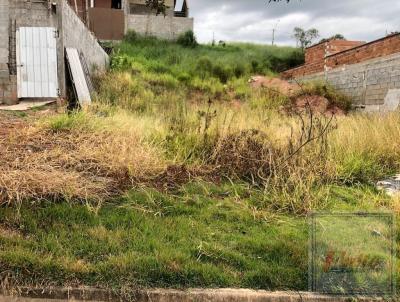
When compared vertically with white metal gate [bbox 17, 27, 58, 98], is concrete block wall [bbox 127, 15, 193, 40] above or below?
above

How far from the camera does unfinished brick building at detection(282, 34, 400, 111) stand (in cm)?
1313

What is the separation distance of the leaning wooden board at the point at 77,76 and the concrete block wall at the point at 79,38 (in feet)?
0.86

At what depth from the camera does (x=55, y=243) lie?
3785mm

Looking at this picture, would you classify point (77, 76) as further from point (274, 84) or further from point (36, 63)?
point (274, 84)

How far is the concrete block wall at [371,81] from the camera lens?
513 inches

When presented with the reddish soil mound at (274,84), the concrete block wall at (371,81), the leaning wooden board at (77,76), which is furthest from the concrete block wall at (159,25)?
the leaning wooden board at (77,76)

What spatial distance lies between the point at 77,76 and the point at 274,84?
1065 centimetres

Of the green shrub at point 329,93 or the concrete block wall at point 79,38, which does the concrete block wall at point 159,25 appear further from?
the green shrub at point 329,93

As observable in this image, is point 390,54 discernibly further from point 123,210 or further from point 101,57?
point 123,210

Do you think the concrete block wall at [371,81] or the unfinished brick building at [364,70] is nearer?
the concrete block wall at [371,81]

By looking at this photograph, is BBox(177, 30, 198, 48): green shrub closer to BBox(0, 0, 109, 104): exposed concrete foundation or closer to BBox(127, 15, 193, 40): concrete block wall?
BBox(127, 15, 193, 40): concrete block wall

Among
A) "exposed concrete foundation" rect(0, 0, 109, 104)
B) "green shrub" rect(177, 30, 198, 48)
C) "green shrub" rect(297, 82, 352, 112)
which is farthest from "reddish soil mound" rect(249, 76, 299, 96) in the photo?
"exposed concrete foundation" rect(0, 0, 109, 104)

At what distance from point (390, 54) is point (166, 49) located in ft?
43.1

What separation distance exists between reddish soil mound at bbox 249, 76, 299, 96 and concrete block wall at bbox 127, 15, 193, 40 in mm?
8004
